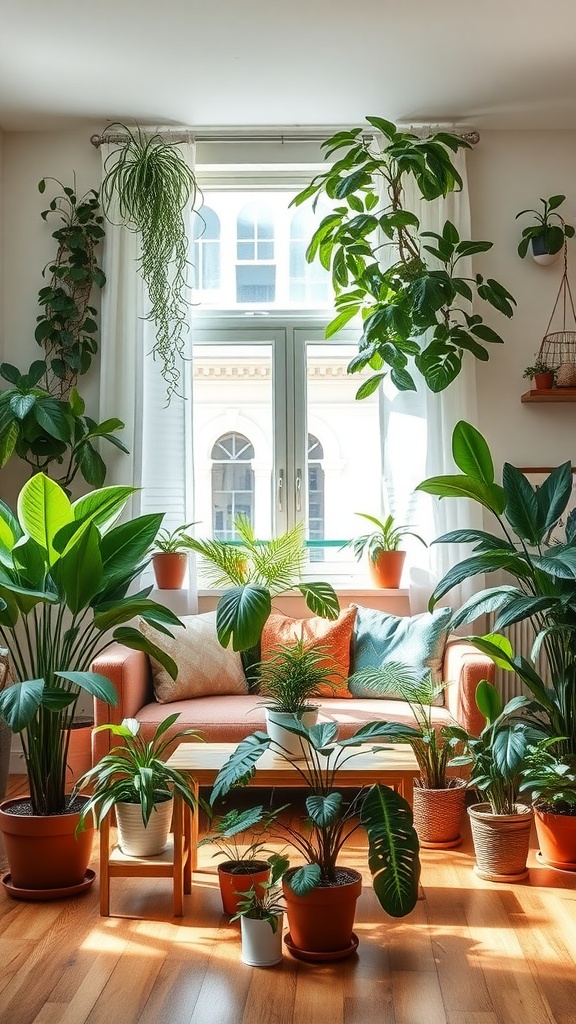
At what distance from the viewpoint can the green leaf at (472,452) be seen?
369cm

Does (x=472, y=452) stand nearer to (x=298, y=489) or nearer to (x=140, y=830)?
(x=298, y=489)

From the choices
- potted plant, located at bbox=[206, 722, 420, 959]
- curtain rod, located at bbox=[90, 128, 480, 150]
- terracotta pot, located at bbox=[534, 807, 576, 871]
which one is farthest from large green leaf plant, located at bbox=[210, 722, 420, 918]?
curtain rod, located at bbox=[90, 128, 480, 150]

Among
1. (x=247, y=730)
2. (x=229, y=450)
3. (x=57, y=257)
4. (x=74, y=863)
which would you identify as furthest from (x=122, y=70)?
(x=74, y=863)

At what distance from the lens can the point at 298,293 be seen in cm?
511

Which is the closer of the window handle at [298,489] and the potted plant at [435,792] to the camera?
the potted plant at [435,792]

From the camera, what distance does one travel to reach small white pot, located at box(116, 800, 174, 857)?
308 centimetres

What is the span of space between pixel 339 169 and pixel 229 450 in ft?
4.77

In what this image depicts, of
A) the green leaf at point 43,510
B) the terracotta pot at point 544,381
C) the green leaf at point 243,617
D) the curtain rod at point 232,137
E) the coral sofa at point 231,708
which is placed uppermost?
the curtain rod at point 232,137

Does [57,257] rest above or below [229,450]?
above

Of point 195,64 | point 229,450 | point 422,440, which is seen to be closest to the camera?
point 195,64

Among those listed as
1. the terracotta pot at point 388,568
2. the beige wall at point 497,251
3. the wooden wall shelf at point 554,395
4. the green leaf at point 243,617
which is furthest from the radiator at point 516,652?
the green leaf at point 243,617

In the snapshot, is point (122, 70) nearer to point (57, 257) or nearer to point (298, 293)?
point (57, 257)

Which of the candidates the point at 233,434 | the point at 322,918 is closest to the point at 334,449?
the point at 233,434

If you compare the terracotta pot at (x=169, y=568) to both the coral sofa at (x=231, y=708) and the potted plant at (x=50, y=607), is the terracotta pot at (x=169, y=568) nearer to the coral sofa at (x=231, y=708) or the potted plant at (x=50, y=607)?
the coral sofa at (x=231, y=708)
